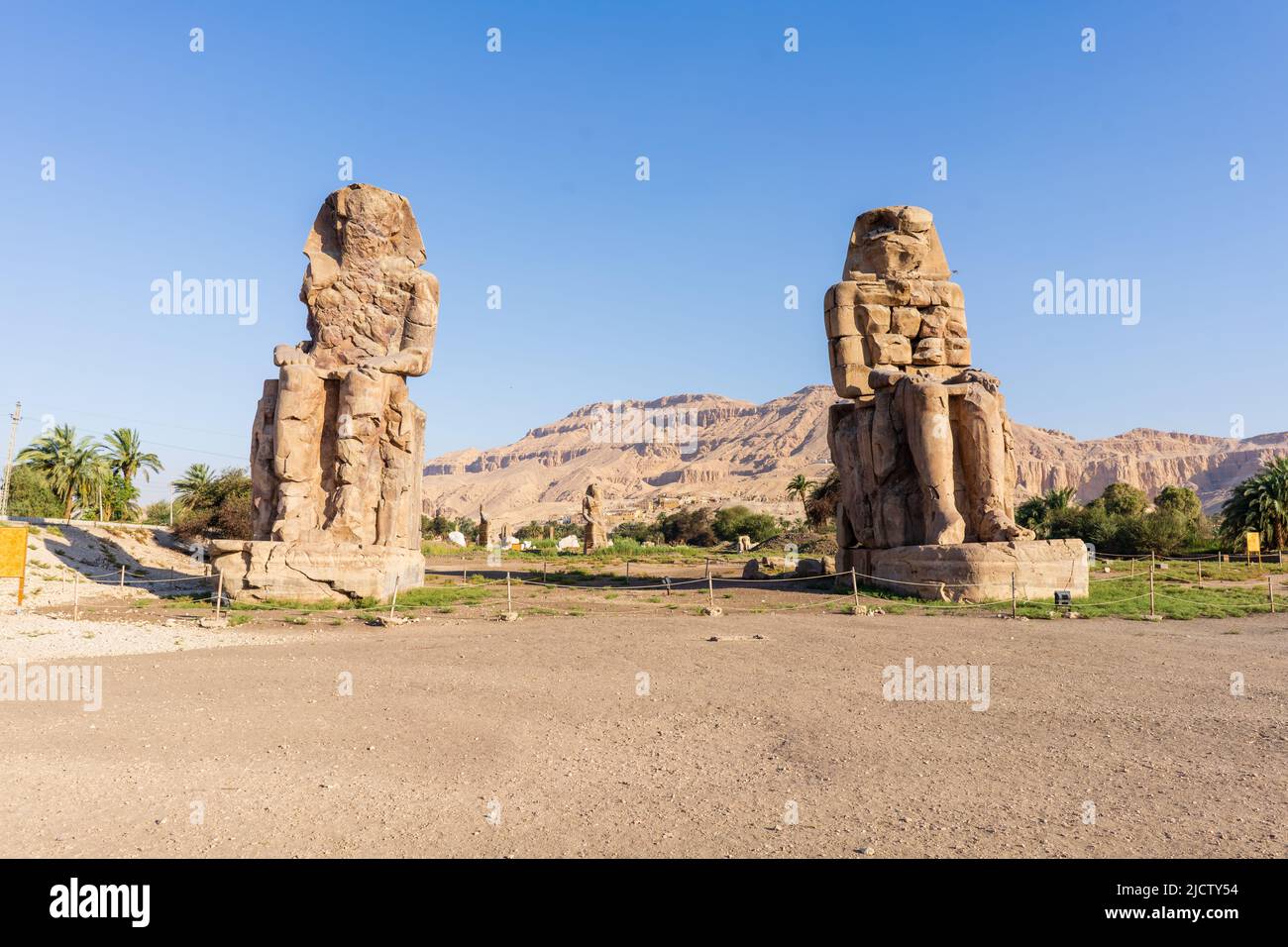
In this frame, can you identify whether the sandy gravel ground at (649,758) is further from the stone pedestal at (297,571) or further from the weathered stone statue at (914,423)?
the weathered stone statue at (914,423)

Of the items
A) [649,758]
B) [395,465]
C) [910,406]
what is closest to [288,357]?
[395,465]

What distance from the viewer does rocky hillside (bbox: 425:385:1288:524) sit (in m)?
101

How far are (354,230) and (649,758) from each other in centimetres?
1232

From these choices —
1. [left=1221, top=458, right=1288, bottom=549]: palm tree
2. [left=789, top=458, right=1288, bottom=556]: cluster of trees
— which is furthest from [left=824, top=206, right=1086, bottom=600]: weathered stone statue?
[left=1221, top=458, right=1288, bottom=549]: palm tree

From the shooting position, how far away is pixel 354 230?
47.1 ft

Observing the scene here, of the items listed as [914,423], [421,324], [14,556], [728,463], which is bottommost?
[14,556]

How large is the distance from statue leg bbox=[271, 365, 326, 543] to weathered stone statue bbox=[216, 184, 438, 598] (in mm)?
17

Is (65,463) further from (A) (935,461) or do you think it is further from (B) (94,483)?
(A) (935,461)

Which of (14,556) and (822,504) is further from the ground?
(822,504)

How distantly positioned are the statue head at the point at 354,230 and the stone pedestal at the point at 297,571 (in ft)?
15.9

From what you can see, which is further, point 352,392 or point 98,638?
point 352,392

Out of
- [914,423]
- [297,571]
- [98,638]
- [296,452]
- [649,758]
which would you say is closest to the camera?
[649,758]
